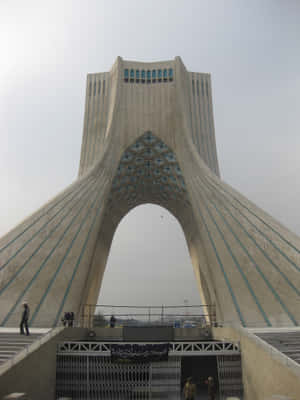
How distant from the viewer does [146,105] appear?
19078 mm

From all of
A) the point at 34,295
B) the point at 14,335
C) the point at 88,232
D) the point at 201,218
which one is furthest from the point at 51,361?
the point at 201,218

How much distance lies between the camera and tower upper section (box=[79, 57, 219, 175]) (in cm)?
1862

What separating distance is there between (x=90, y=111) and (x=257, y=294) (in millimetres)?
15149

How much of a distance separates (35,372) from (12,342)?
3.64 feet

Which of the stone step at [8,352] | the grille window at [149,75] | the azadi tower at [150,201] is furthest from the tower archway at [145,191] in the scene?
the stone step at [8,352]

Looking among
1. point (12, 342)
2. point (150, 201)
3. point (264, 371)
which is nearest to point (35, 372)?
point (12, 342)

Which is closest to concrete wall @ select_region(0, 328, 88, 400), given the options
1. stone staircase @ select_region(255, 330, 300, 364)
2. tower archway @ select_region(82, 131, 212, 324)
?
stone staircase @ select_region(255, 330, 300, 364)

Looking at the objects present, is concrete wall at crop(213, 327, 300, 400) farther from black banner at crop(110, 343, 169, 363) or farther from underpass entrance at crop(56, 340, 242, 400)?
black banner at crop(110, 343, 169, 363)

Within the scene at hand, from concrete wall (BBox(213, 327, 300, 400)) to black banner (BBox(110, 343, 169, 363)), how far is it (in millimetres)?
1936

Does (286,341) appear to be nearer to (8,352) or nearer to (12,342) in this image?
(8,352)

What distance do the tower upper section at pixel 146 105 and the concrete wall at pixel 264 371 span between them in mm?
12578

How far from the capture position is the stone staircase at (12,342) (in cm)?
653

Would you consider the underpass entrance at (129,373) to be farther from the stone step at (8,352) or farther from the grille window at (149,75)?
the grille window at (149,75)

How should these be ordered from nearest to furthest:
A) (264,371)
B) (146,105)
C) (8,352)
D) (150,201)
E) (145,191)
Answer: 1. (264,371)
2. (8,352)
3. (146,105)
4. (145,191)
5. (150,201)
